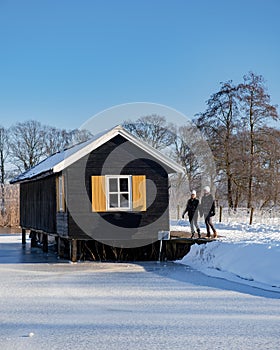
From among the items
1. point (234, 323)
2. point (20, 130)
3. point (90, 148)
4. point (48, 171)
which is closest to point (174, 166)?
point (90, 148)

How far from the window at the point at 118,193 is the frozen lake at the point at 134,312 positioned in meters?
3.56

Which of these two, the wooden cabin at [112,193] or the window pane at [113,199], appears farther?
the window pane at [113,199]

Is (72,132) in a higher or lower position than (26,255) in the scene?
higher

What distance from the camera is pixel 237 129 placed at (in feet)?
118

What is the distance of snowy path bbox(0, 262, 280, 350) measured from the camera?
7070mm

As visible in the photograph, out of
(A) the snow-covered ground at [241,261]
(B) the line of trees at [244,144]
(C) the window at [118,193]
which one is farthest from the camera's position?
(B) the line of trees at [244,144]

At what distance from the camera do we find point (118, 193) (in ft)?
59.8

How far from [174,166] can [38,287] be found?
25.2 feet

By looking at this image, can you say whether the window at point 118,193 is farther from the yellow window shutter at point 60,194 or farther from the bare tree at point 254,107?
the bare tree at point 254,107

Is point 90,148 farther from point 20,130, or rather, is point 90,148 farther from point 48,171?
point 20,130

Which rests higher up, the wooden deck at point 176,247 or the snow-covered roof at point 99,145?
the snow-covered roof at point 99,145

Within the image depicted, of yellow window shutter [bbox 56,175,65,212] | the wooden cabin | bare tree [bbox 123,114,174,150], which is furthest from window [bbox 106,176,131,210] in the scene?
bare tree [bbox 123,114,174,150]

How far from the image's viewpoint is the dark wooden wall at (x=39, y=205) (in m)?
19.9

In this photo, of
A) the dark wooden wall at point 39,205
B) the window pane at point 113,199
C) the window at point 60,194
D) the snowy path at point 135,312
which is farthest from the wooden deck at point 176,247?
the dark wooden wall at point 39,205
